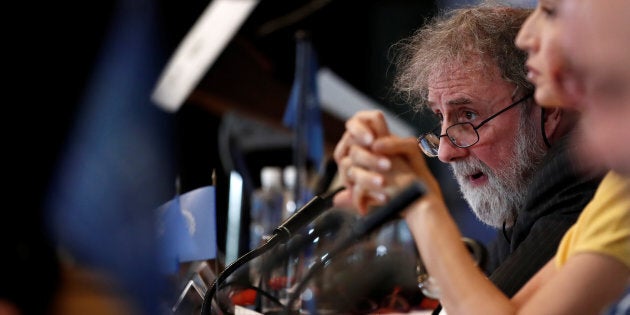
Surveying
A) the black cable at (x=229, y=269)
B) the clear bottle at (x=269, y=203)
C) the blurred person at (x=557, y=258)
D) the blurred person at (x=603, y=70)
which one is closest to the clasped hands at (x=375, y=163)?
the blurred person at (x=557, y=258)

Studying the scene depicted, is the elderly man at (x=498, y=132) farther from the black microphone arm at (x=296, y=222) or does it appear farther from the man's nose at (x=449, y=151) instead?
the black microphone arm at (x=296, y=222)

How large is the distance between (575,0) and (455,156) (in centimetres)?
66

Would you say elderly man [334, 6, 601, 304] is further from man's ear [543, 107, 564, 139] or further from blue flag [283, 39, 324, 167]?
blue flag [283, 39, 324, 167]

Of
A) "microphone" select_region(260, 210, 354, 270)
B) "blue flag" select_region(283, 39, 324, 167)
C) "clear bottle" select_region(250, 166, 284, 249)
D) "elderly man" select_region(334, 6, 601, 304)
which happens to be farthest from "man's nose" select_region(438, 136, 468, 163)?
"clear bottle" select_region(250, 166, 284, 249)

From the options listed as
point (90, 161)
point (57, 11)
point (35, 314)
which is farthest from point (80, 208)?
point (57, 11)

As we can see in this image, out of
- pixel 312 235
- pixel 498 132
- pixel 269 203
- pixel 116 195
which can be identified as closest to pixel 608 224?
pixel 312 235

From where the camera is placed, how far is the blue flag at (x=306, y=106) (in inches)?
120

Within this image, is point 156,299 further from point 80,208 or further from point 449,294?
point 449,294

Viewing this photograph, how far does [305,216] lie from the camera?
3.36ft

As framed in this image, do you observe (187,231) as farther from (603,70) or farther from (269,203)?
(269,203)

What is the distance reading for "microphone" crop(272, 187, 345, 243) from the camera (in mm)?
1013

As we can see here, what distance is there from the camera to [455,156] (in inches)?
55.2

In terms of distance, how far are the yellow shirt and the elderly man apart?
0.18 m

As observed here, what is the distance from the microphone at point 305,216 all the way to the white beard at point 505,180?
47 centimetres
